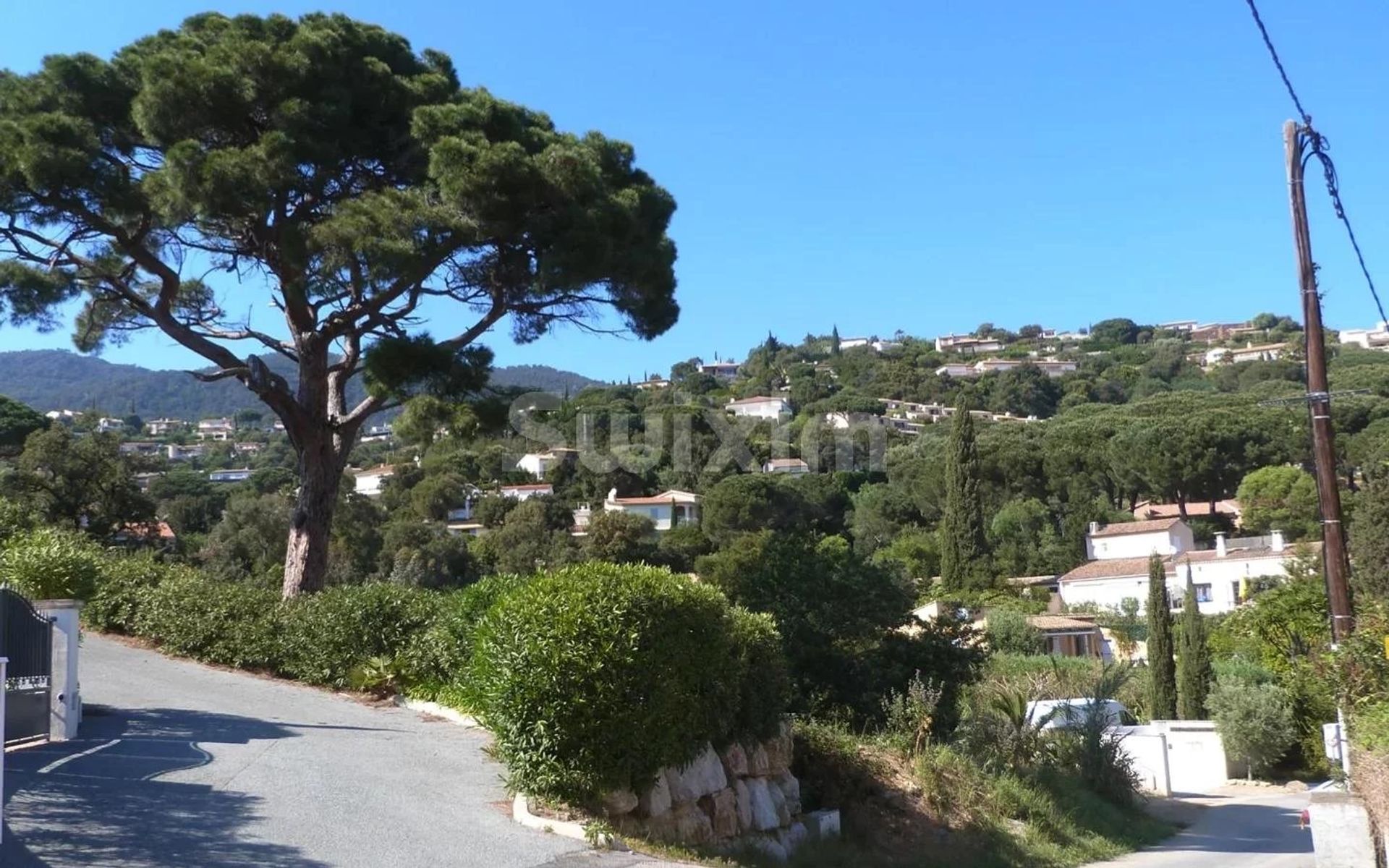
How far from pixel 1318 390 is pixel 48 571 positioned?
1316 centimetres

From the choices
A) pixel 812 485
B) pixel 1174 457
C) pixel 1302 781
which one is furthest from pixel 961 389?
pixel 1302 781

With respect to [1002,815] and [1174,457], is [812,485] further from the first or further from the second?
[1002,815]

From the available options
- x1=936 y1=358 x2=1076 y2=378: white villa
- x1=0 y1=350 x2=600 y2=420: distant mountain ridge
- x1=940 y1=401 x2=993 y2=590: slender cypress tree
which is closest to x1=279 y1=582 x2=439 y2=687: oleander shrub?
x1=940 y1=401 x2=993 y2=590: slender cypress tree

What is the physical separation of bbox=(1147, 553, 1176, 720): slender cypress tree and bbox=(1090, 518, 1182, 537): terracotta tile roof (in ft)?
101

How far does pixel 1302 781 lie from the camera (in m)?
27.5

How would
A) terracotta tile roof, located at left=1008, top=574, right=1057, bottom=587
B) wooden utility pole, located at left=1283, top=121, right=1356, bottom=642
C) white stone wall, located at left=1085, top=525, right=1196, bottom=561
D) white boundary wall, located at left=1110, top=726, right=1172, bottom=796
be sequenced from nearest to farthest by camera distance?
Result: wooden utility pole, located at left=1283, top=121, right=1356, bottom=642 < white boundary wall, located at left=1110, top=726, right=1172, bottom=796 < terracotta tile roof, located at left=1008, top=574, right=1057, bottom=587 < white stone wall, located at left=1085, top=525, right=1196, bottom=561

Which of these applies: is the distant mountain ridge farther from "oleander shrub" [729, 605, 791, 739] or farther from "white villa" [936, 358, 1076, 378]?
"oleander shrub" [729, 605, 791, 739]

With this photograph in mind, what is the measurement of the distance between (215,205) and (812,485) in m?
49.6

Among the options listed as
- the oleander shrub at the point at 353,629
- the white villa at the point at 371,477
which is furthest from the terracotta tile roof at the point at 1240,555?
the oleander shrub at the point at 353,629

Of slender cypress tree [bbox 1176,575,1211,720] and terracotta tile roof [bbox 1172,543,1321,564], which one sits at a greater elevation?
terracotta tile roof [bbox 1172,543,1321,564]

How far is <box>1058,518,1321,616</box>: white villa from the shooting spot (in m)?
53.0

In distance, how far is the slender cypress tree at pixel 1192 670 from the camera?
3091cm

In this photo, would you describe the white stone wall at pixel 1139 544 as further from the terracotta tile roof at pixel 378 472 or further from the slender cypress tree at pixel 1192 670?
the terracotta tile roof at pixel 378 472

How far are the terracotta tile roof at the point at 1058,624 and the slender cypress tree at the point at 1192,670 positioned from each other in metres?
11.5
